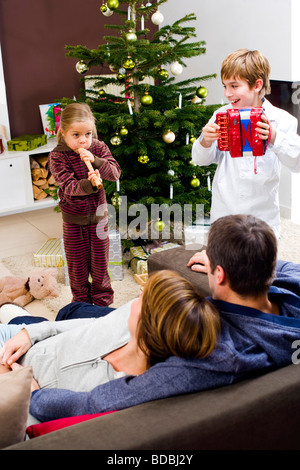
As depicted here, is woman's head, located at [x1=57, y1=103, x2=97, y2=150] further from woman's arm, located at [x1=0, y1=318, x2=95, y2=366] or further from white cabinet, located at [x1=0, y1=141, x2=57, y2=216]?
white cabinet, located at [x1=0, y1=141, x2=57, y2=216]

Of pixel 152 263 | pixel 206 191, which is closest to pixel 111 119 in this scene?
pixel 206 191

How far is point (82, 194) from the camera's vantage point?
244cm

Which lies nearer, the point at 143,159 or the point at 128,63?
the point at 128,63

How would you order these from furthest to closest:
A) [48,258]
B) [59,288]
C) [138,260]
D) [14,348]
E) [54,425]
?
[48,258] < [138,260] < [59,288] < [14,348] < [54,425]

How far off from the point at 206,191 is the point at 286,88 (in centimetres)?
103

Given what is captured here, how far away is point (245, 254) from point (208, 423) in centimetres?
39

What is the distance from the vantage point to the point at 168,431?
1021 millimetres

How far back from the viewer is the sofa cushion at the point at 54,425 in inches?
45.7

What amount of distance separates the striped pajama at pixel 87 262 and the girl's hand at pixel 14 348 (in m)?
1.05

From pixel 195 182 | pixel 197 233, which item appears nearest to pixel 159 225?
Result: pixel 197 233

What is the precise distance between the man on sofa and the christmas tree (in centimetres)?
183

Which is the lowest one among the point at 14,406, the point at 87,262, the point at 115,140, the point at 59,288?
the point at 59,288

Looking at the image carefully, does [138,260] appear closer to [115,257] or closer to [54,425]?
[115,257]
